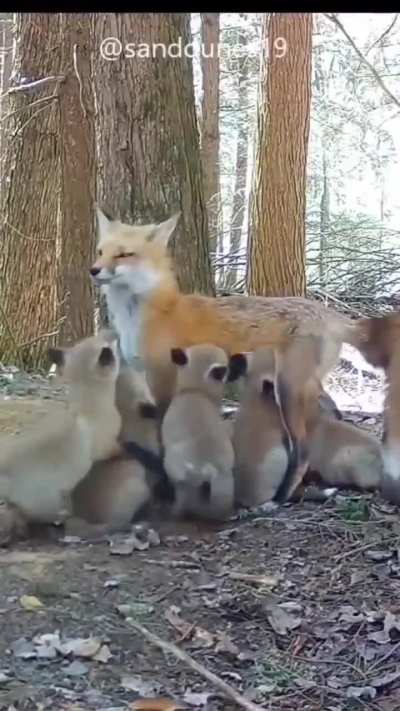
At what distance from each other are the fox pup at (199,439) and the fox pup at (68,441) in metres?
0.09

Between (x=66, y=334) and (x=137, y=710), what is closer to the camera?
(x=137, y=710)

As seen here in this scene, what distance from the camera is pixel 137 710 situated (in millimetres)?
1387

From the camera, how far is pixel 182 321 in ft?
5.02

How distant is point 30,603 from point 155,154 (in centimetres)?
71

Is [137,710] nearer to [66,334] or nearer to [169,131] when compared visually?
[66,334]

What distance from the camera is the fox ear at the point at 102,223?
1.52m

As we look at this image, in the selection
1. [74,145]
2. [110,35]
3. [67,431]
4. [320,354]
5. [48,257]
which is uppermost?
[110,35]

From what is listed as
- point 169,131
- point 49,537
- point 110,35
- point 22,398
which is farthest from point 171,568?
point 110,35

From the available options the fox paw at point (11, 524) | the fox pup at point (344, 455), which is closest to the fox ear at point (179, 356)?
the fox pup at point (344, 455)

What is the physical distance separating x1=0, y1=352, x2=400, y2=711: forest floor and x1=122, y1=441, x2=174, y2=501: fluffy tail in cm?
5

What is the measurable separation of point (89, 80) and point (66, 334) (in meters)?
0.39

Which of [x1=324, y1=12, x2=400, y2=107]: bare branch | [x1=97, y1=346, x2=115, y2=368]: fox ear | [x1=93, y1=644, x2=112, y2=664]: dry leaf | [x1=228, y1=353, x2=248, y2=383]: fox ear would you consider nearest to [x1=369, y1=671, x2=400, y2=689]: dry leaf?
[x1=93, y1=644, x2=112, y2=664]: dry leaf

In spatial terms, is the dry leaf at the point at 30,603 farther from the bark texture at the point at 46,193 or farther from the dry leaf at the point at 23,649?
the bark texture at the point at 46,193

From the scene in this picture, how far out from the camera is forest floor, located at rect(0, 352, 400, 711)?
1.40 metres
